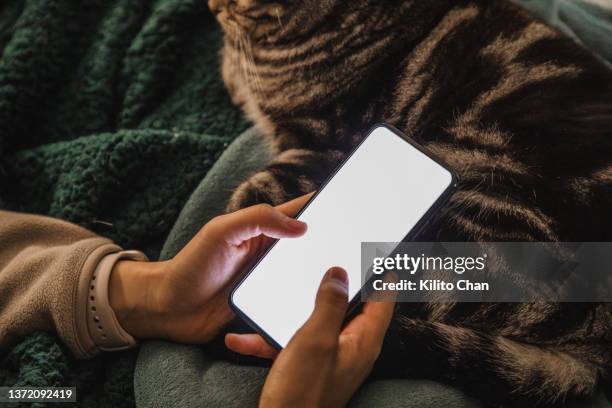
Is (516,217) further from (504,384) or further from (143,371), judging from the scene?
(143,371)

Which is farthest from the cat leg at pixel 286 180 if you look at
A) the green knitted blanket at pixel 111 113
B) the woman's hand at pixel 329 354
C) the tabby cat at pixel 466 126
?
the woman's hand at pixel 329 354

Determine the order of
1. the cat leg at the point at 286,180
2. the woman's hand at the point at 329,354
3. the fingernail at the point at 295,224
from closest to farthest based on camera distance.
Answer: the woman's hand at the point at 329,354, the fingernail at the point at 295,224, the cat leg at the point at 286,180

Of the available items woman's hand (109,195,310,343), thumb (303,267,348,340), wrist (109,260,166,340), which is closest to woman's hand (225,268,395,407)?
thumb (303,267,348,340)

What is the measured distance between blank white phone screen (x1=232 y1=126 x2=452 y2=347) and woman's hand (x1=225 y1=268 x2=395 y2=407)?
59 millimetres

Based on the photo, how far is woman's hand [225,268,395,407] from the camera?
646 mm

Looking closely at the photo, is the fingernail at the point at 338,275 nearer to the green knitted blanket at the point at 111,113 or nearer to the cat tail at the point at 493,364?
the cat tail at the point at 493,364

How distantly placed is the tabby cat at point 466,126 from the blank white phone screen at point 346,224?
0.07m

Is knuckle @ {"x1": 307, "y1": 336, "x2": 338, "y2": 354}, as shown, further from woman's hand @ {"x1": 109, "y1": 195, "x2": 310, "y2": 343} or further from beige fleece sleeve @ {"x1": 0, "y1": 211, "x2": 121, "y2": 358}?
beige fleece sleeve @ {"x1": 0, "y1": 211, "x2": 121, "y2": 358}

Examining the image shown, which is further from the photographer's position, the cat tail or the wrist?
the wrist

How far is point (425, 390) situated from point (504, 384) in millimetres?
98

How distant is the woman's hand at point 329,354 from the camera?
0.65 m

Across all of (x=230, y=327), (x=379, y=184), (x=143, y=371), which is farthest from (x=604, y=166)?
(x=143, y=371)

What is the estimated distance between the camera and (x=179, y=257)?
2.65ft

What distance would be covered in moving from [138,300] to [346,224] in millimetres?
326
